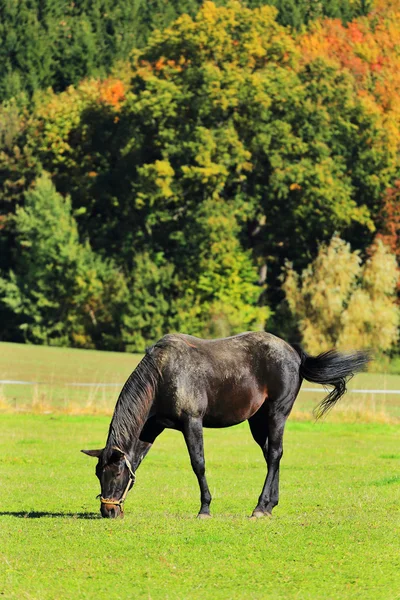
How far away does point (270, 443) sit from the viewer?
1386 centimetres

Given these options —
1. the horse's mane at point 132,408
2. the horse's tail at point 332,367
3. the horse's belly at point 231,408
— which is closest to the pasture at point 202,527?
the horse's mane at point 132,408

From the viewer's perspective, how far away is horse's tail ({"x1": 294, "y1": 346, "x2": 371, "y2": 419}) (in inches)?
565

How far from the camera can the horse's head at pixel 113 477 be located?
42.3 ft

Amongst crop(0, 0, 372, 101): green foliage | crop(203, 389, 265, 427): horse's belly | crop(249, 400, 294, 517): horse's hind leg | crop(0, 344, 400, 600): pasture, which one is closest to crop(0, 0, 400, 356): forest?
crop(0, 0, 372, 101): green foliage

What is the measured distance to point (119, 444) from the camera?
42.5ft

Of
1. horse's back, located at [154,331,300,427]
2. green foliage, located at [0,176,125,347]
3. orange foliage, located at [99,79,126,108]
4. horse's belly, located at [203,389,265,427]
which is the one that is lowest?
green foliage, located at [0,176,125,347]

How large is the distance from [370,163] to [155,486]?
5169 cm

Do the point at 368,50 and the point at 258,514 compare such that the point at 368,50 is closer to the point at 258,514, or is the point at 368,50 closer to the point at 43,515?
the point at 43,515

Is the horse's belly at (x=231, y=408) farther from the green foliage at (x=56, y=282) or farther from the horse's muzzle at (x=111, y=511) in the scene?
the green foliage at (x=56, y=282)

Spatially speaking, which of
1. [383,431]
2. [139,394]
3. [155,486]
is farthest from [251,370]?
[383,431]

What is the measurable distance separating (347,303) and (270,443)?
47938 mm

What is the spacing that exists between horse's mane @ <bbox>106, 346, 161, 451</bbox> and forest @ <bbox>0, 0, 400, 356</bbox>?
47.6 m

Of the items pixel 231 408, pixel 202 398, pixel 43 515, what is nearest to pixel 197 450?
pixel 202 398

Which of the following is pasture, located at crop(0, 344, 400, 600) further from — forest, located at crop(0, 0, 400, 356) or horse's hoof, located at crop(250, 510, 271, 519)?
forest, located at crop(0, 0, 400, 356)
